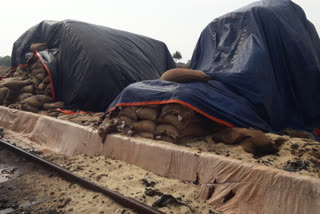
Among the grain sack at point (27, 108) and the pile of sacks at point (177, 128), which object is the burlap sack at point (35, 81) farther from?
the pile of sacks at point (177, 128)

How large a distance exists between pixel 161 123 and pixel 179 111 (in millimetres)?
444

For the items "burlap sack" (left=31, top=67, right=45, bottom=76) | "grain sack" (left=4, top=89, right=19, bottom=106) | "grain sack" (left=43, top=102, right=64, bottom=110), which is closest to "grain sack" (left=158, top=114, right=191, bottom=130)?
"grain sack" (left=43, top=102, right=64, bottom=110)

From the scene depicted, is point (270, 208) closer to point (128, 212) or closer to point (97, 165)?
point (128, 212)

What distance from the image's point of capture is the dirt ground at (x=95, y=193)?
2.72 meters

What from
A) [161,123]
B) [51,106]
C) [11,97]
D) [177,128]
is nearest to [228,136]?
[177,128]

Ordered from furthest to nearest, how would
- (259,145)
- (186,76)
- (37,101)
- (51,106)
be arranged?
(37,101) < (51,106) < (186,76) < (259,145)

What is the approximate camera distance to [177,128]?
3686 mm

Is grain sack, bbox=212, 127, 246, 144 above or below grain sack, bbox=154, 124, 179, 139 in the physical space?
above

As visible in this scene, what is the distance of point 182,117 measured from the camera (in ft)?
11.9

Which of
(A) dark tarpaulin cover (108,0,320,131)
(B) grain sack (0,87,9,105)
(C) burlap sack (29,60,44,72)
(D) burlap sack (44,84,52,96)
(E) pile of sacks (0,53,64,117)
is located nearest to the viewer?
(A) dark tarpaulin cover (108,0,320,131)

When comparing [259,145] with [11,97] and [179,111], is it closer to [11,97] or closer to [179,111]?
[179,111]

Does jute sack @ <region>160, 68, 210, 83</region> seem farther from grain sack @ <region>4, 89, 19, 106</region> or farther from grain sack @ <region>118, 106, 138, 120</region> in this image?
grain sack @ <region>4, 89, 19, 106</region>

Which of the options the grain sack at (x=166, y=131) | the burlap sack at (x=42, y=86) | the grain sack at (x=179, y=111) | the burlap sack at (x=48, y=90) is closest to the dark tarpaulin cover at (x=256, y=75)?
the grain sack at (x=179, y=111)

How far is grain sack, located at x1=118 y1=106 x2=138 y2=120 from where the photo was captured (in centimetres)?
420
